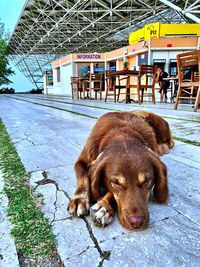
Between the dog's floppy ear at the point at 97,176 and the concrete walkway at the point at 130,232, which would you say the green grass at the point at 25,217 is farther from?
the dog's floppy ear at the point at 97,176

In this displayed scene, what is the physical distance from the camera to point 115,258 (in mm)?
872

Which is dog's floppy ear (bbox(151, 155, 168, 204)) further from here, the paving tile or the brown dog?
the paving tile

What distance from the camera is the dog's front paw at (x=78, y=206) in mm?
1172

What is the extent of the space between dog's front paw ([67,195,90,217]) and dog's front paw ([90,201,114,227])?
0.05m

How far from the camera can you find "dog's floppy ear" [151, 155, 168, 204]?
124 cm

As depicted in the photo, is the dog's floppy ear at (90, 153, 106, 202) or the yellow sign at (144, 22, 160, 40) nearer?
the dog's floppy ear at (90, 153, 106, 202)

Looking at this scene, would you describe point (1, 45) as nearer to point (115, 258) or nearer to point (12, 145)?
point (12, 145)

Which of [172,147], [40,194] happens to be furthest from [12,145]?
[172,147]

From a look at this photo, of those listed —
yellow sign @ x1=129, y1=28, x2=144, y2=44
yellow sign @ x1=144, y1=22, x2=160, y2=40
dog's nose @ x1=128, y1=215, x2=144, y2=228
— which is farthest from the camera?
yellow sign @ x1=129, y1=28, x2=144, y2=44

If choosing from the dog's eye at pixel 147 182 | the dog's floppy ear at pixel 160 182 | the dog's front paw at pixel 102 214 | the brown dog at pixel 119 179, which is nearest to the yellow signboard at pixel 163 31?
the brown dog at pixel 119 179

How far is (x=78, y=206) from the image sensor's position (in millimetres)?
1196

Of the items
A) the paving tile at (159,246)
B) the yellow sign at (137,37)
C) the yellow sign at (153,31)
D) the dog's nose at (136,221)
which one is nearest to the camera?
the paving tile at (159,246)

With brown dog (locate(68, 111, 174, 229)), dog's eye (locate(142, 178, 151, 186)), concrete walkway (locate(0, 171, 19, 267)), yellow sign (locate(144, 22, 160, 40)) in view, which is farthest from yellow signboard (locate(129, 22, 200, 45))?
concrete walkway (locate(0, 171, 19, 267))

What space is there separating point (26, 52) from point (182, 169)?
142ft
